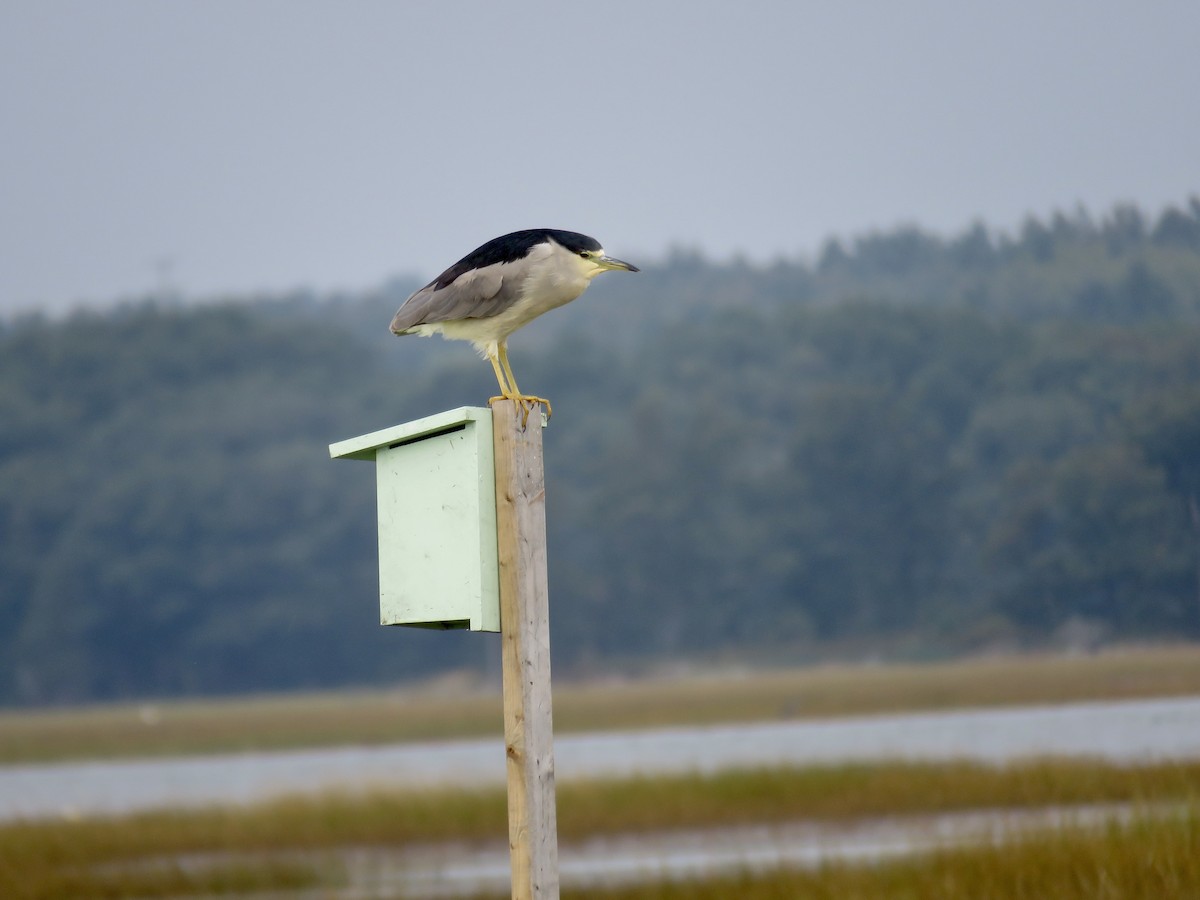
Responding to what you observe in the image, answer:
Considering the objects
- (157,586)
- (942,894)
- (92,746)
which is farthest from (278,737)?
(942,894)

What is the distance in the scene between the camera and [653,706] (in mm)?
56281

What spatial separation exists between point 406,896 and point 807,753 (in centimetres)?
2042

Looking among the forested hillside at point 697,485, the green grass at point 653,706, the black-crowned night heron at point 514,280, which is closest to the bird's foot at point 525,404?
the black-crowned night heron at point 514,280

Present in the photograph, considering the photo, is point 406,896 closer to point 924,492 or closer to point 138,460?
point 924,492

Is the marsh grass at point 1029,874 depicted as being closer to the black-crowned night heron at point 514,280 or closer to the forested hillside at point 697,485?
the black-crowned night heron at point 514,280

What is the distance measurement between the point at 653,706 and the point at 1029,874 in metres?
45.5

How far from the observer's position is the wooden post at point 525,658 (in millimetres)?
6645

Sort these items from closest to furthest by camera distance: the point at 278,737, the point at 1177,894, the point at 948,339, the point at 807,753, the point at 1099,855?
the point at 1177,894 < the point at 1099,855 < the point at 807,753 < the point at 278,737 < the point at 948,339

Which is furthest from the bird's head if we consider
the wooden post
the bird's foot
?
the wooden post

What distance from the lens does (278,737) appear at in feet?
173

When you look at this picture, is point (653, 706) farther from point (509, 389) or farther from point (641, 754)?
→ point (509, 389)

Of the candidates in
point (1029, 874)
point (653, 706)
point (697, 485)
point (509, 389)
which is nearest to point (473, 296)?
point (509, 389)

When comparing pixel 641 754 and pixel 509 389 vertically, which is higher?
pixel 509 389

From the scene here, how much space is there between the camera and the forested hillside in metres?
64.0
